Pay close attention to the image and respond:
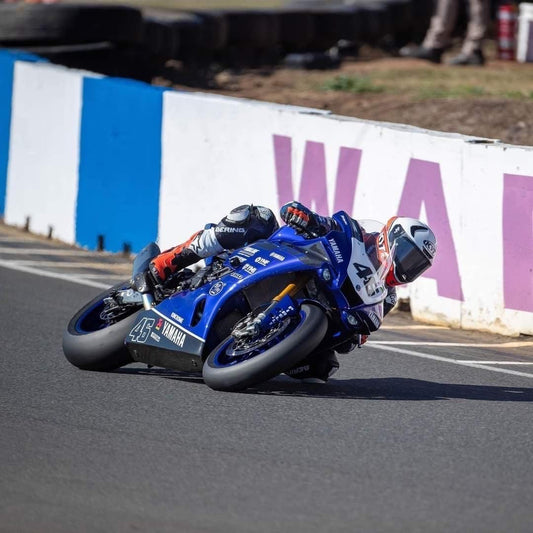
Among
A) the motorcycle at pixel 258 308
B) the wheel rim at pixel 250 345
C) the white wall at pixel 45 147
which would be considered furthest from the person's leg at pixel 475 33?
the wheel rim at pixel 250 345

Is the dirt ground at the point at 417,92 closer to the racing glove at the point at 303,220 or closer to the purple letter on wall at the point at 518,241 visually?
the purple letter on wall at the point at 518,241

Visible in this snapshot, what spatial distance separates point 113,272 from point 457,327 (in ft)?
11.3

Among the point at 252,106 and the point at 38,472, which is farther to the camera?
the point at 252,106

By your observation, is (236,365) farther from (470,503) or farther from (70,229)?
(70,229)

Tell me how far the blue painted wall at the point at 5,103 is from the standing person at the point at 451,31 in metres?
7.90

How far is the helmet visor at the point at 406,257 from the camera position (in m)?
7.64

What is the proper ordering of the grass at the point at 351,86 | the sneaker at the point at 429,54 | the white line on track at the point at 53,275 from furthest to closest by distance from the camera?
the sneaker at the point at 429,54, the grass at the point at 351,86, the white line on track at the point at 53,275

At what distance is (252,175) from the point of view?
12.0m

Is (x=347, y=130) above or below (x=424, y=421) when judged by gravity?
above

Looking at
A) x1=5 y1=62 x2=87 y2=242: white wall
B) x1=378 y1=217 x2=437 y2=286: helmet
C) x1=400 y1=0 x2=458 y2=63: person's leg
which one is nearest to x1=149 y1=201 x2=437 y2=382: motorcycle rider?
x1=378 y1=217 x2=437 y2=286: helmet

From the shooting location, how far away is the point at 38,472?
593 centimetres

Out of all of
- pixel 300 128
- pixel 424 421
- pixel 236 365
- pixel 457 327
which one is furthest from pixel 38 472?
pixel 300 128

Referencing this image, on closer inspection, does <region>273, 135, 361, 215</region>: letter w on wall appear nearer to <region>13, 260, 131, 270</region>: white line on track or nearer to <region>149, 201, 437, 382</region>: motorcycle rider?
<region>13, 260, 131, 270</region>: white line on track

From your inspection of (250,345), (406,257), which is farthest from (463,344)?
(250,345)
